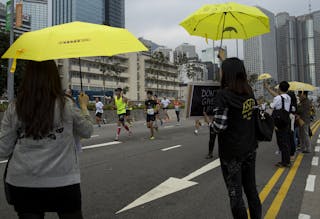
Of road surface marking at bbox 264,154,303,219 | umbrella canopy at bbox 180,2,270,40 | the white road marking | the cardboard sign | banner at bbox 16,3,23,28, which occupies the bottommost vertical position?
the white road marking

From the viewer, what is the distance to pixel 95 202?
4.57m

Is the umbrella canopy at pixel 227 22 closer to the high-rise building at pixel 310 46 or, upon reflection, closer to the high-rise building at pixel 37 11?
the high-rise building at pixel 37 11

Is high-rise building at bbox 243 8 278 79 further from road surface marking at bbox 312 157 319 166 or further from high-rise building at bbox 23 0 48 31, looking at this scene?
road surface marking at bbox 312 157 319 166

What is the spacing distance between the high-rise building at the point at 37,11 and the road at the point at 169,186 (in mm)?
26890

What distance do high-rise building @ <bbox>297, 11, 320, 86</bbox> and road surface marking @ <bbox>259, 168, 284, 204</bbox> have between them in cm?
5202

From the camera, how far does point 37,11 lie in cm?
3222

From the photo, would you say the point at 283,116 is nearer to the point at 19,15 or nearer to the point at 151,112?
the point at 151,112

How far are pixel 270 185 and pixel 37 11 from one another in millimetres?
32299

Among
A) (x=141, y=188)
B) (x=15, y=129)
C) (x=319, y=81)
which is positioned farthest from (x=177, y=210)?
(x=319, y=81)

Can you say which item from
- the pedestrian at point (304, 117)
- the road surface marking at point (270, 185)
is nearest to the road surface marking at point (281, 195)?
the road surface marking at point (270, 185)

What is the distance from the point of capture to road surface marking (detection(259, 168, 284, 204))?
4939mm

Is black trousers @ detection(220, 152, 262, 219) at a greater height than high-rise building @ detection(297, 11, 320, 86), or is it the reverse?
high-rise building @ detection(297, 11, 320, 86)

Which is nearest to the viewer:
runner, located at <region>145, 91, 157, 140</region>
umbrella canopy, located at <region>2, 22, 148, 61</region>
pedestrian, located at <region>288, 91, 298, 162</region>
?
umbrella canopy, located at <region>2, 22, 148, 61</region>

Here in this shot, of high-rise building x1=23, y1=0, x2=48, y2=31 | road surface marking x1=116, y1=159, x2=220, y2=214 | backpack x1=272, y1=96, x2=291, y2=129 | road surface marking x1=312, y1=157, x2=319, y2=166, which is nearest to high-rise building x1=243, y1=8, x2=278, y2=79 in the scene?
high-rise building x1=23, y1=0, x2=48, y2=31
